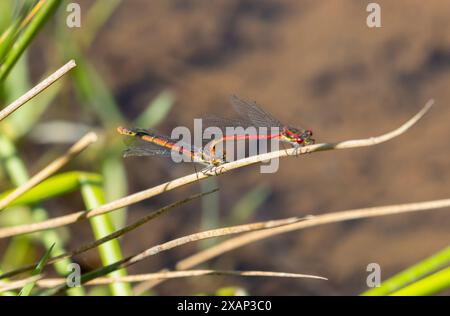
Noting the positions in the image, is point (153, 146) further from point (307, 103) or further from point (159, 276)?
point (307, 103)

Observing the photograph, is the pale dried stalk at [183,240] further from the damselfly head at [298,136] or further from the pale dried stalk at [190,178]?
the damselfly head at [298,136]

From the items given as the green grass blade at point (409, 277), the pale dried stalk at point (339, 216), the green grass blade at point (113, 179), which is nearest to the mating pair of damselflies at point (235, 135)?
the pale dried stalk at point (339, 216)

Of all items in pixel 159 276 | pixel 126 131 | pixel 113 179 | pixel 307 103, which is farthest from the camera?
pixel 307 103

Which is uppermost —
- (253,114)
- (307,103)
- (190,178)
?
(307,103)

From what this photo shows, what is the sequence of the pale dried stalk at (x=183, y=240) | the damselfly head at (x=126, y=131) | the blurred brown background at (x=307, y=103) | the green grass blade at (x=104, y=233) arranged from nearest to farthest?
the pale dried stalk at (x=183, y=240) < the green grass blade at (x=104, y=233) < the damselfly head at (x=126, y=131) < the blurred brown background at (x=307, y=103)

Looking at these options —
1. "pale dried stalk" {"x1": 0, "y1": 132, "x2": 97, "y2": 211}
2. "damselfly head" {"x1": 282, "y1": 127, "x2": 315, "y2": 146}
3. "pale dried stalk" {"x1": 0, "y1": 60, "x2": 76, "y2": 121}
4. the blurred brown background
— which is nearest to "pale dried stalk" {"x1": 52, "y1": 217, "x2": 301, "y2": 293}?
"pale dried stalk" {"x1": 0, "y1": 132, "x2": 97, "y2": 211}

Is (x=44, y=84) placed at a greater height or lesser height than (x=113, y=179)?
lesser

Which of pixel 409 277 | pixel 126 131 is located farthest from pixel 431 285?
pixel 126 131
